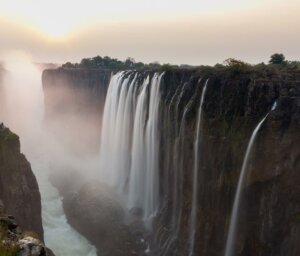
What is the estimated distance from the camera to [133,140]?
43.2m

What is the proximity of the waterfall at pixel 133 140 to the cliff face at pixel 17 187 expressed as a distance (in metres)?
12.6

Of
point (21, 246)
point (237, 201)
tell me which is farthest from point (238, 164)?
point (21, 246)

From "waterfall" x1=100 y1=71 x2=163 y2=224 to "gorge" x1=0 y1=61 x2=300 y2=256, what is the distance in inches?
4.3

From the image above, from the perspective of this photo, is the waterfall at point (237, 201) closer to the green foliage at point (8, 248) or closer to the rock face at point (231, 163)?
the rock face at point (231, 163)

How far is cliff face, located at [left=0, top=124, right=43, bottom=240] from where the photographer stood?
26.2 metres

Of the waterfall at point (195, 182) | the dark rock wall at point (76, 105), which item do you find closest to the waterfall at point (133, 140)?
the waterfall at point (195, 182)

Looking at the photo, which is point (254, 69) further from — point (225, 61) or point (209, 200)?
point (209, 200)

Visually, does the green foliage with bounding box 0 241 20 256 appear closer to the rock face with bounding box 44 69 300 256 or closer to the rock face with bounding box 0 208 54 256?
the rock face with bounding box 0 208 54 256

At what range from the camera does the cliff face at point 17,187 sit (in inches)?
1032

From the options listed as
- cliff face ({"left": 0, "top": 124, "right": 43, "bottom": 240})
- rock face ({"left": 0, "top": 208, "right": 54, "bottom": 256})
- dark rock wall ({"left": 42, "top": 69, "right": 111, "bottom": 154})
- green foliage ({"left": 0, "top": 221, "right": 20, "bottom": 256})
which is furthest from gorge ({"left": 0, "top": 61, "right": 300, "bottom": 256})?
green foliage ({"left": 0, "top": 221, "right": 20, "bottom": 256})

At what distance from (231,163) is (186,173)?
5655 mm

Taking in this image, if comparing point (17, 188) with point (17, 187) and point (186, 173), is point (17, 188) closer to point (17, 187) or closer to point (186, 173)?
point (17, 187)

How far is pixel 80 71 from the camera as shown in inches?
2697

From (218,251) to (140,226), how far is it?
10116 mm
